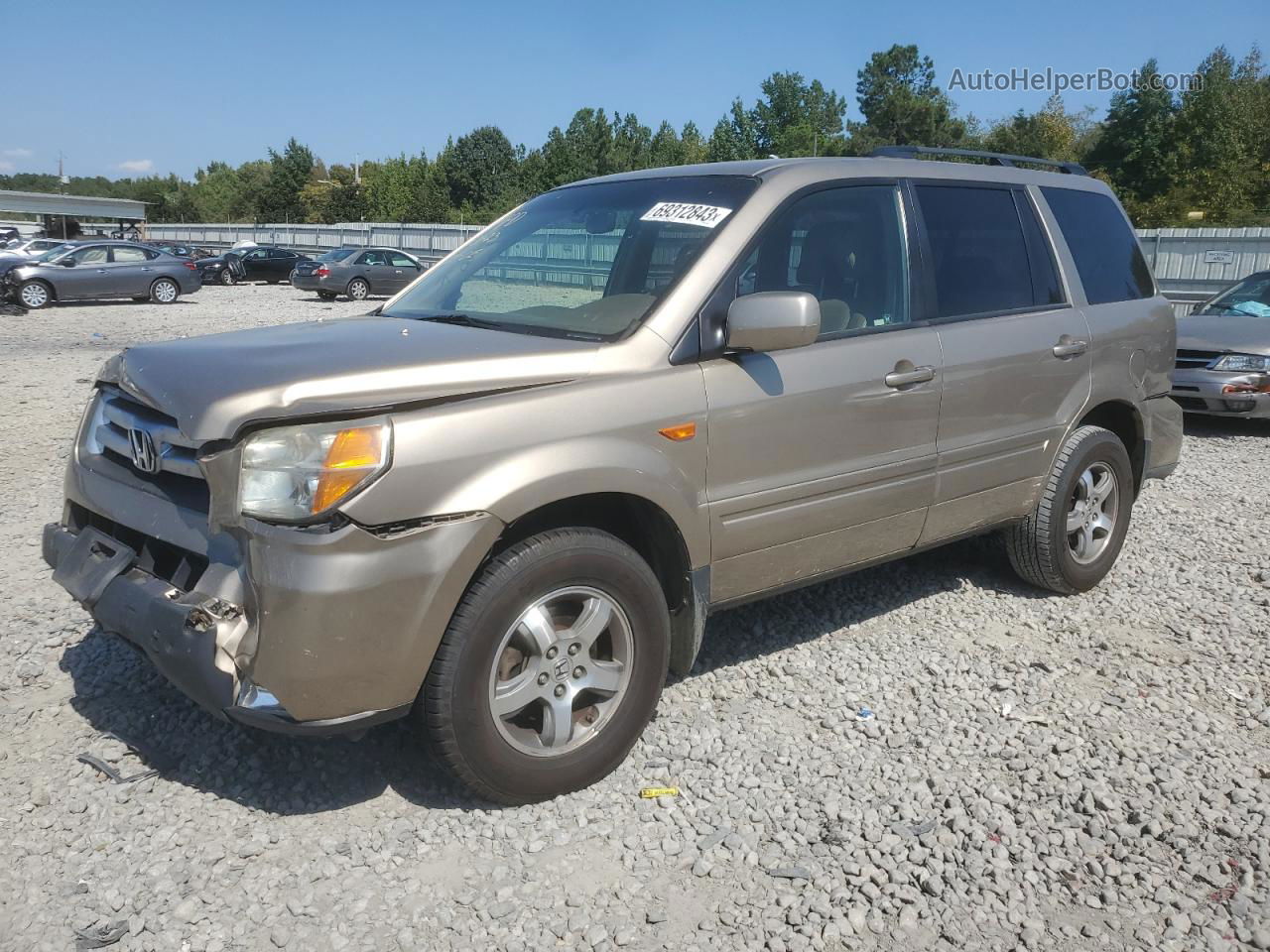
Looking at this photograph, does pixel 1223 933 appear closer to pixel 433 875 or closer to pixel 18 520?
pixel 433 875

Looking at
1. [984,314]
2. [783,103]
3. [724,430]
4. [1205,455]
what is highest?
[783,103]

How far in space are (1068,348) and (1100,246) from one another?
0.84 meters

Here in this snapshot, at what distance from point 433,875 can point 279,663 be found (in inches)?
29.1

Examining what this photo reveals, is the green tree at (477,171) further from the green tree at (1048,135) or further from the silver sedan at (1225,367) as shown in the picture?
the silver sedan at (1225,367)

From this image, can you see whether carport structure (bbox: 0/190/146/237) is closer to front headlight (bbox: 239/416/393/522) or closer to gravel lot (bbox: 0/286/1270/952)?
gravel lot (bbox: 0/286/1270/952)

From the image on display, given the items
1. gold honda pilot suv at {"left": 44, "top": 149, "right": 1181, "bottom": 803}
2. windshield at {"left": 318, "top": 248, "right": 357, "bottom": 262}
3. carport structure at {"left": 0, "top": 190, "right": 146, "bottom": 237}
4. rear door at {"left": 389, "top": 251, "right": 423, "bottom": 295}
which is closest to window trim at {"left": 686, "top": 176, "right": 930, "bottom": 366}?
gold honda pilot suv at {"left": 44, "top": 149, "right": 1181, "bottom": 803}

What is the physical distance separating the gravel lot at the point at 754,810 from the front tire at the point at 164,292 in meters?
22.8

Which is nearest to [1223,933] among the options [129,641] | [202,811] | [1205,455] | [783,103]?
[202,811]

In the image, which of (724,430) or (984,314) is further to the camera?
(984,314)

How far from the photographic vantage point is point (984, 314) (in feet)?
14.6

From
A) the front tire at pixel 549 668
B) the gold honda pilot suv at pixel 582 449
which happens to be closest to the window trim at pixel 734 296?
the gold honda pilot suv at pixel 582 449

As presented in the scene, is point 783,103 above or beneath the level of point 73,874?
above

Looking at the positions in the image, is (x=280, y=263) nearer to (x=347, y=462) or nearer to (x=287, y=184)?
(x=347, y=462)

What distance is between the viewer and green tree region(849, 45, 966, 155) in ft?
260
